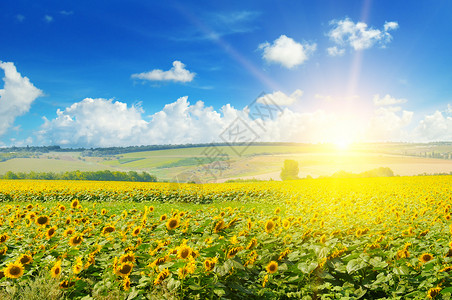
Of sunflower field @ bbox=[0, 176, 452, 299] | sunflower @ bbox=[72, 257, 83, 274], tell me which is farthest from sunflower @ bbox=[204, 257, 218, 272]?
sunflower @ bbox=[72, 257, 83, 274]

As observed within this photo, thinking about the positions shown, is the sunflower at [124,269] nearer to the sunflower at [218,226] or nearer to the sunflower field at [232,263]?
the sunflower field at [232,263]

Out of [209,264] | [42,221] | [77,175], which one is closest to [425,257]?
[209,264]

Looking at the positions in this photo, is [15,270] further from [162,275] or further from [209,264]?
[209,264]

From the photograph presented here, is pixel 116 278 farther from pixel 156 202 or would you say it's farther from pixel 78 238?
pixel 156 202

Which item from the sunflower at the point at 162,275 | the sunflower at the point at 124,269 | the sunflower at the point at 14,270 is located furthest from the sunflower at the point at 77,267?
the sunflower at the point at 162,275

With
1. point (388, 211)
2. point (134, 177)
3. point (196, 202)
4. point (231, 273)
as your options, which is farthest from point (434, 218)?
point (134, 177)

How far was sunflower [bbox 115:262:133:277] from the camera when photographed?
412 cm

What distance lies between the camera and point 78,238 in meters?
5.32

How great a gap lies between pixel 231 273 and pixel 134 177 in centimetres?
6626

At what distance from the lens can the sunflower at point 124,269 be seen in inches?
162

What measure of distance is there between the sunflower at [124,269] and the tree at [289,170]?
77.4m

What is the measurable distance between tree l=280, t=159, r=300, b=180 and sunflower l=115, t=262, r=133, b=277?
77.4m

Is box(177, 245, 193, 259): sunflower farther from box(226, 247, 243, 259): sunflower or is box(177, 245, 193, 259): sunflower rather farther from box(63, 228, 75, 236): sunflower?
box(63, 228, 75, 236): sunflower

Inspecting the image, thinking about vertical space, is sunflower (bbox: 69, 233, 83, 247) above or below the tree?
above
